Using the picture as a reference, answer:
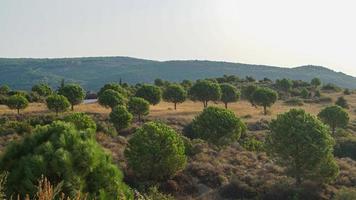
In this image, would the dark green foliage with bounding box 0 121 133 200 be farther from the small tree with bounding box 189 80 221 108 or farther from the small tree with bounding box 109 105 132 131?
the small tree with bounding box 189 80 221 108

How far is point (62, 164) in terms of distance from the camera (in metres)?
14.7

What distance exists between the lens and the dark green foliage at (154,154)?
118 ft

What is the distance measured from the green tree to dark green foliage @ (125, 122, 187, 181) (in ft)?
24.7

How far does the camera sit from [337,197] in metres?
32.2

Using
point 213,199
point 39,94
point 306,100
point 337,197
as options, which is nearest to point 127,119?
point 213,199

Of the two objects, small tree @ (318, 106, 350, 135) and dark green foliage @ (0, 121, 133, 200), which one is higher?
dark green foliage @ (0, 121, 133, 200)

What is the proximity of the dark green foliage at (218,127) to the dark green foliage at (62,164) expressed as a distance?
29.7 m

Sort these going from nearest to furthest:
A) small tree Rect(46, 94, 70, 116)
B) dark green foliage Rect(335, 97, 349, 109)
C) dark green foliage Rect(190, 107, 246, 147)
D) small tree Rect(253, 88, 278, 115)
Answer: dark green foliage Rect(190, 107, 246, 147) < small tree Rect(46, 94, 70, 116) < small tree Rect(253, 88, 278, 115) < dark green foliage Rect(335, 97, 349, 109)

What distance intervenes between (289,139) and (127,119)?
2368 cm

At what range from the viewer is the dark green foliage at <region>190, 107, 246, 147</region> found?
149 ft

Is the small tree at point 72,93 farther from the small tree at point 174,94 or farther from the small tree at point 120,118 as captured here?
the small tree at point 120,118

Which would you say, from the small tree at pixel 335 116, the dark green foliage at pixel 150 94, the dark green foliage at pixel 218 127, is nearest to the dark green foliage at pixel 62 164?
the dark green foliage at pixel 218 127

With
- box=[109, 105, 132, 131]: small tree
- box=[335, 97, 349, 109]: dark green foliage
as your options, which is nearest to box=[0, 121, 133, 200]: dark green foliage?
box=[109, 105, 132, 131]: small tree

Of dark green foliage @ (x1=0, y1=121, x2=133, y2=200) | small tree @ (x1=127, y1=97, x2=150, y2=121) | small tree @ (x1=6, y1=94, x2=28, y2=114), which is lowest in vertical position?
small tree @ (x1=6, y1=94, x2=28, y2=114)
